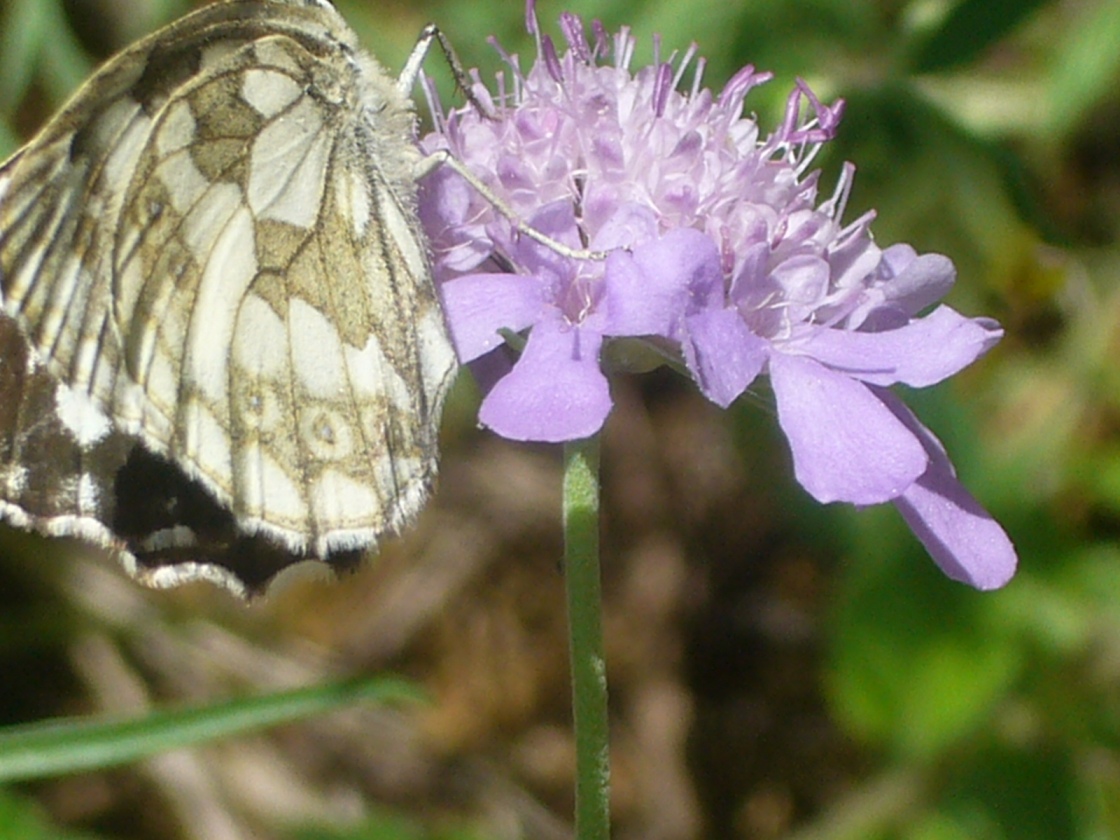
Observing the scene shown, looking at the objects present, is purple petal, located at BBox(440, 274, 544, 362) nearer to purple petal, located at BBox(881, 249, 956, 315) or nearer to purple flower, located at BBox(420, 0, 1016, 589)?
purple flower, located at BBox(420, 0, 1016, 589)

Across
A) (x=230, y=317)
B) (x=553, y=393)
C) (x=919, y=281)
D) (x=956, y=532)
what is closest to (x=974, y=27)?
(x=919, y=281)

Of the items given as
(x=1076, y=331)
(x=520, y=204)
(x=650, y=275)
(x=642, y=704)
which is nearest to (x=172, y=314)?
(x=520, y=204)

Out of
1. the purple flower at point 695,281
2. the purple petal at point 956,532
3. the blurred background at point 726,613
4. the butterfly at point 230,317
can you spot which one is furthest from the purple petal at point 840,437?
the blurred background at point 726,613

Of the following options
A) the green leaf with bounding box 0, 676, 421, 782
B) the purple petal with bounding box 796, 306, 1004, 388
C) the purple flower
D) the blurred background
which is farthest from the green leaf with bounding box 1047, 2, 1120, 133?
the green leaf with bounding box 0, 676, 421, 782

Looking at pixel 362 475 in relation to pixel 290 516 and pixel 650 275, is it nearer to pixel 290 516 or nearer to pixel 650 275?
pixel 290 516

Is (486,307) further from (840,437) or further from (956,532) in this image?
(956,532)
